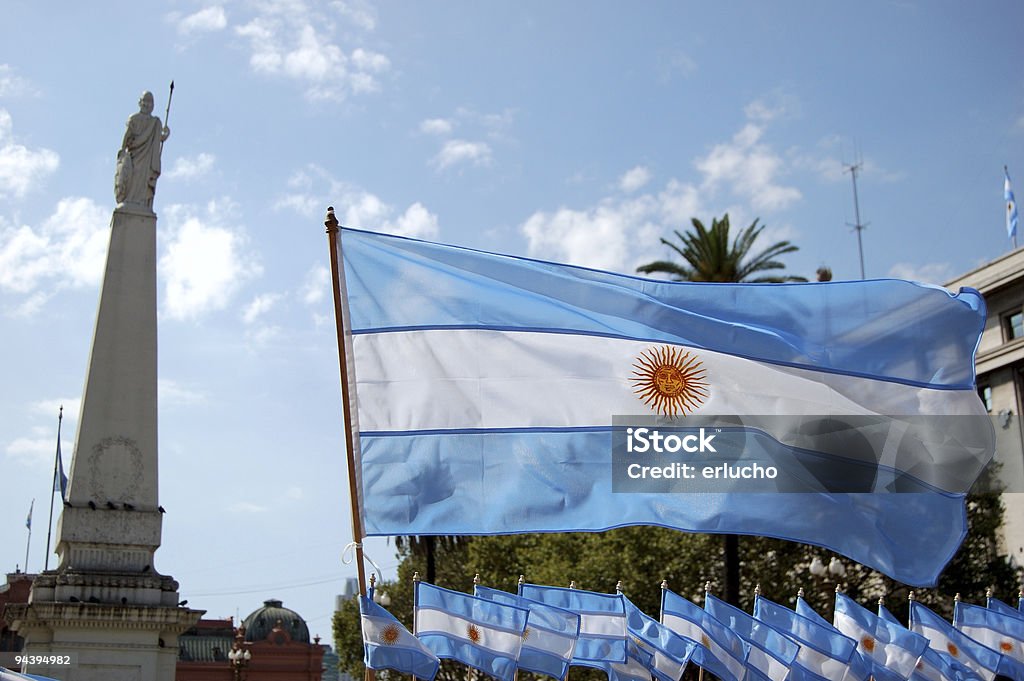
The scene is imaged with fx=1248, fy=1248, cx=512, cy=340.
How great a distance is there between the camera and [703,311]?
12031 millimetres

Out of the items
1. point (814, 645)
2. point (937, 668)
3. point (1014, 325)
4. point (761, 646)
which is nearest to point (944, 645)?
point (937, 668)

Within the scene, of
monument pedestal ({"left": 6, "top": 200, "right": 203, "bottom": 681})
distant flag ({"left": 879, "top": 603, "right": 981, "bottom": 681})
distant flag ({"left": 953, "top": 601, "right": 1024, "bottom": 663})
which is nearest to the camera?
distant flag ({"left": 879, "top": 603, "right": 981, "bottom": 681})

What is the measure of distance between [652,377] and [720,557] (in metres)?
21.7

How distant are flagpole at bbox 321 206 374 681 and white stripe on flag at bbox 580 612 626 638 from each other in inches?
258

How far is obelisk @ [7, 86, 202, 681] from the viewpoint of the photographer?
75.8 feet

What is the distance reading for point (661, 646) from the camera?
16.6 m

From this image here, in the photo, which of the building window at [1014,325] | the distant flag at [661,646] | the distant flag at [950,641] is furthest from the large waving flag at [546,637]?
the building window at [1014,325]

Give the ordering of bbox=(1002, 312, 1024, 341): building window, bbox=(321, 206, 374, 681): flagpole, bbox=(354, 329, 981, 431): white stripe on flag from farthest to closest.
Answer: bbox=(1002, 312, 1024, 341): building window
bbox=(354, 329, 981, 431): white stripe on flag
bbox=(321, 206, 374, 681): flagpole

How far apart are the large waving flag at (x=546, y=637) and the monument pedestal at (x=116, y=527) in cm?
1085

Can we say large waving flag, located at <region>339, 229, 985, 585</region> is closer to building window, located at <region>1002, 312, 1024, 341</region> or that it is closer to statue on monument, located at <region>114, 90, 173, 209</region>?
statue on monument, located at <region>114, 90, 173, 209</region>

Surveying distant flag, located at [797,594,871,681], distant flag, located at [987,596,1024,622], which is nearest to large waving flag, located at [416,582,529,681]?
distant flag, located at [797,594,871,681]

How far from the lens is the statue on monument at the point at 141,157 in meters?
26.7

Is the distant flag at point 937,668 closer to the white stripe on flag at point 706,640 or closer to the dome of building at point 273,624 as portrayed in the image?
the white stripe on flag at point 706,640

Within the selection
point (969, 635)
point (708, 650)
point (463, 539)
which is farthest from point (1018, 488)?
point (708, 650)
